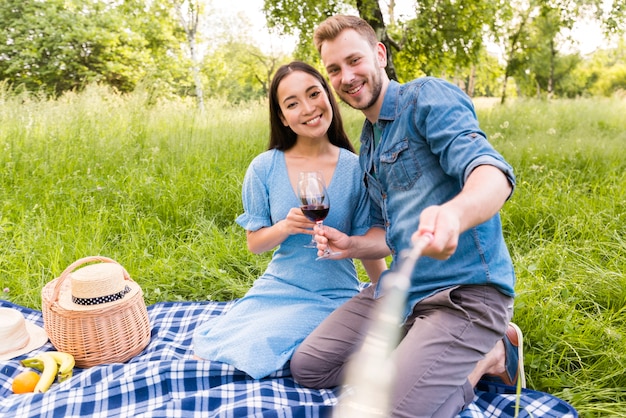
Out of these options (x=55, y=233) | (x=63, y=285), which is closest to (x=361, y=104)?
(x=63, y=285)

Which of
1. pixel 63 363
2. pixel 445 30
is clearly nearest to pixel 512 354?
pixel 63 363

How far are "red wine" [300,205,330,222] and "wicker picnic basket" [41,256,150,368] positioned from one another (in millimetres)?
1373

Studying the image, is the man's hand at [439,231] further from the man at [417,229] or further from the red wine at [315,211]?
the red wine at [315,211]

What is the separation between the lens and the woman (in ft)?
8.66

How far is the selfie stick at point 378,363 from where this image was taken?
2.06m

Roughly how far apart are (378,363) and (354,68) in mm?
1371

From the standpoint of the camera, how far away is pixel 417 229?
2.01 metres

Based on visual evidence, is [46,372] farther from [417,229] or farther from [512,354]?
[512,354]

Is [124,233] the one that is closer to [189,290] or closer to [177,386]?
[189,290]

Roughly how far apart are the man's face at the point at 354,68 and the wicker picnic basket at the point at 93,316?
5.68 feet

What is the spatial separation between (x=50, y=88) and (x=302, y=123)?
27.0m

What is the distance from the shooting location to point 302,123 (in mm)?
2678

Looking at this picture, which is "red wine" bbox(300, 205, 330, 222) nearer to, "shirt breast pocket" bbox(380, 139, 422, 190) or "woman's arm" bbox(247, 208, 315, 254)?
"woman's arm" bbox(247, 208, 315, 254)

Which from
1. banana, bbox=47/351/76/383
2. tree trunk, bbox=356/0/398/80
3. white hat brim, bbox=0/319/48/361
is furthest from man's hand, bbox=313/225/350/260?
tree trunk, bbox=356/0/398/80
